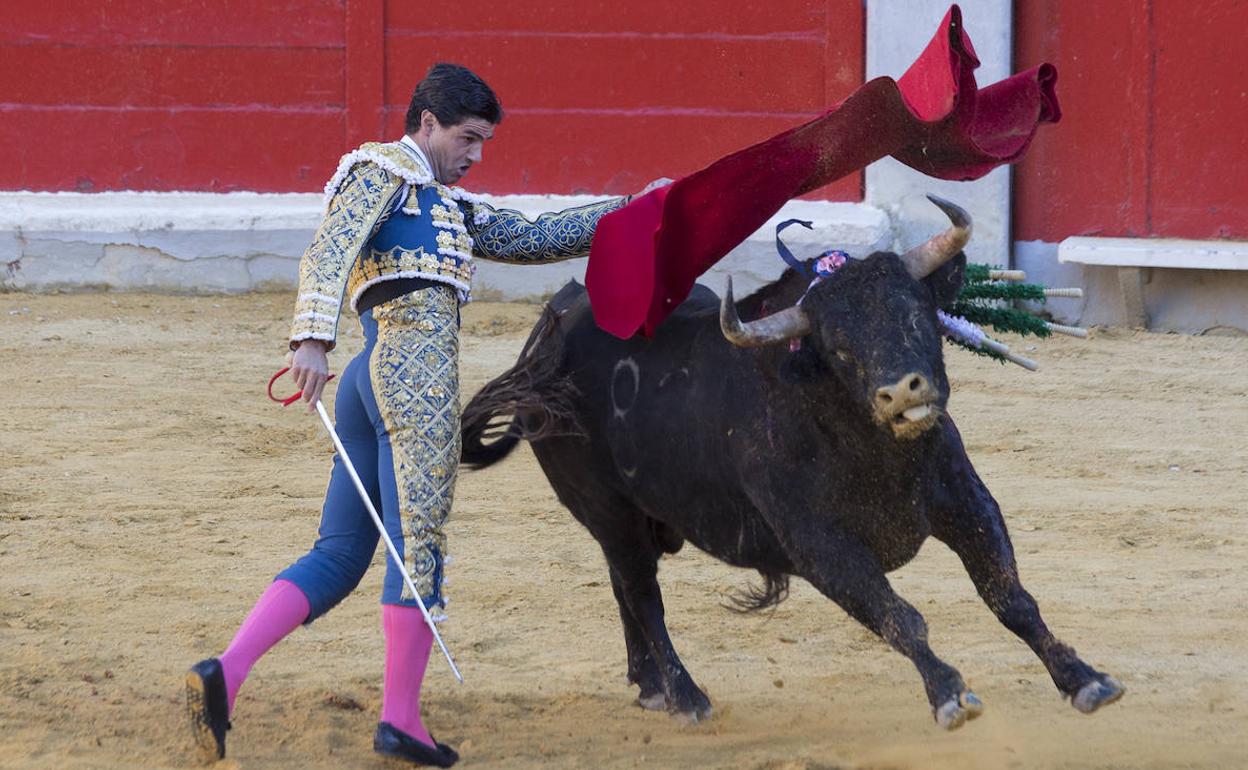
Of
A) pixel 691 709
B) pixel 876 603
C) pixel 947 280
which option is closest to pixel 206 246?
pixel 691 709

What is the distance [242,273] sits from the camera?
8250mm

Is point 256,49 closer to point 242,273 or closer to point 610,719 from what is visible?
point 242,273

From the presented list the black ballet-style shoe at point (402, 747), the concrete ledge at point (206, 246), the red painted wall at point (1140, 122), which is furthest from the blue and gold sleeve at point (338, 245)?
the red painted wall at point (1140, 122)

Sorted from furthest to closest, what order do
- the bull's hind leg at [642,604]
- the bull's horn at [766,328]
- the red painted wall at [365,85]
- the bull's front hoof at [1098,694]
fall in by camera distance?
the red painted wall at [365,85]
the bull's hind leg at [642,604]
the bull's horn at [766,328]
the bull's front hoof at [1098,694]

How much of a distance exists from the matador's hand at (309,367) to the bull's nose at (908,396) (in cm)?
98

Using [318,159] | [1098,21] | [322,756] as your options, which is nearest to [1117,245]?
[1098,21]

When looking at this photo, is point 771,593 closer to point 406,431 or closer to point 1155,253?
point 406,431

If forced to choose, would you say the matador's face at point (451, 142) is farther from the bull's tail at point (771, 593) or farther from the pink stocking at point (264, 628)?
the bull's tail at point (771, 593)

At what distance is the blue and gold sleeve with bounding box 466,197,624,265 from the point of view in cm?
349

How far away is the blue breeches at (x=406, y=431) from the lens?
3232 mm

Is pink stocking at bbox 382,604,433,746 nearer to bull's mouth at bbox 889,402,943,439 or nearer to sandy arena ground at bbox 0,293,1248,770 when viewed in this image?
sandy arena ground at bbox 0,293,1248,770

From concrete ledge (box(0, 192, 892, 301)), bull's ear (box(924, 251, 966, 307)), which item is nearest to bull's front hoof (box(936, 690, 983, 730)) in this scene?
bull's ear (box(924, 251, 966, 307))

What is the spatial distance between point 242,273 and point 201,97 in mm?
930

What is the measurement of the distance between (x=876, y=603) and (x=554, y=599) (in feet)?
A: 5.47
